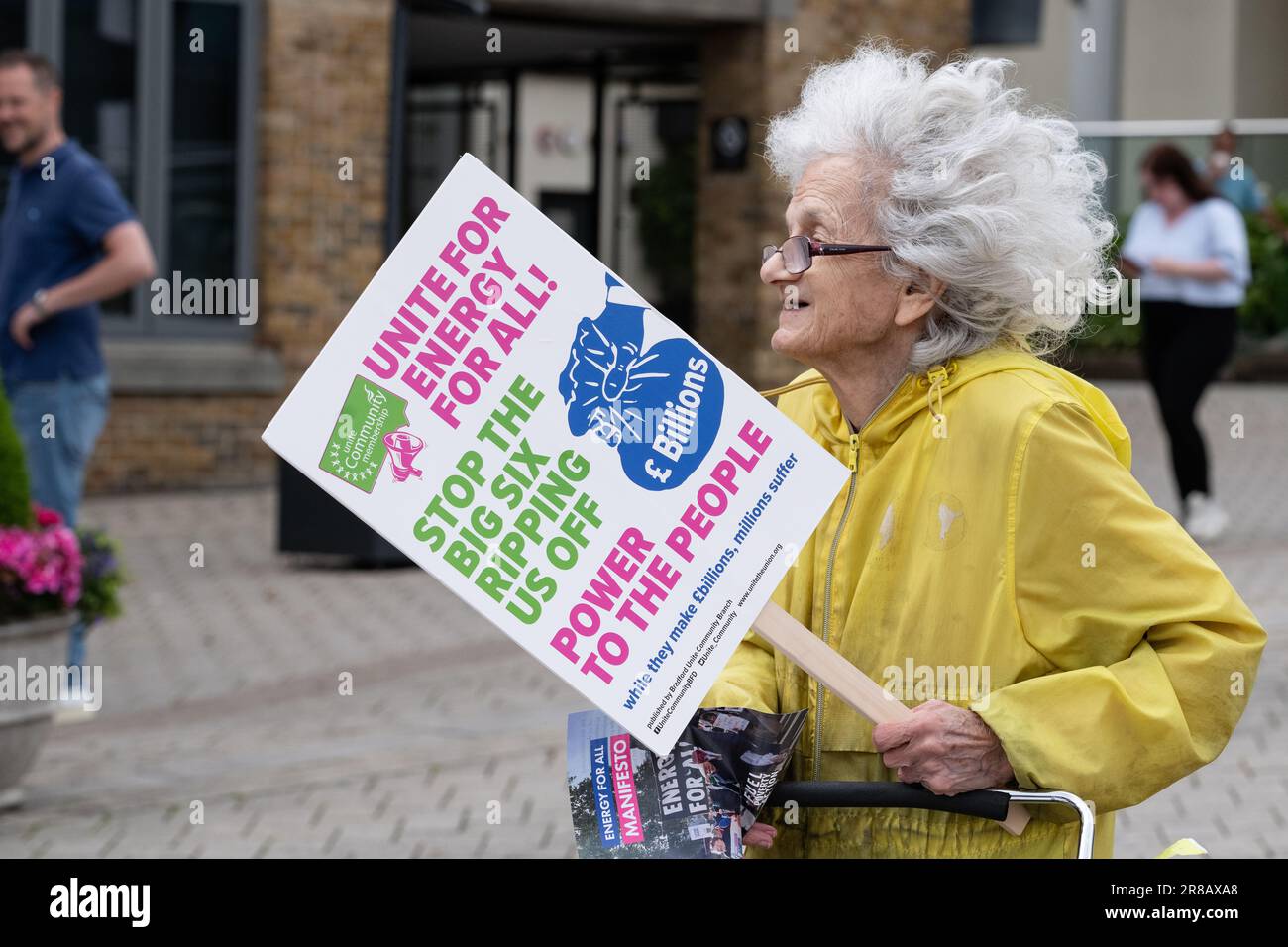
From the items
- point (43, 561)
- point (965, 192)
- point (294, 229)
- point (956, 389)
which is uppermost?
point (294, 229)

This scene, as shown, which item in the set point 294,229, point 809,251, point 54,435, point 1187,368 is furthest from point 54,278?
point 294,229

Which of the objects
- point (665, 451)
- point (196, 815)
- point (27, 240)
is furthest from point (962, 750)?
point (27, 240)

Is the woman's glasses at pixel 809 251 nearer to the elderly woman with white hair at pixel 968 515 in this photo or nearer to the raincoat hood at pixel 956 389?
the elderly woman with white hair at pixel 968 515

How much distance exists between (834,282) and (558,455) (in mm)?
478

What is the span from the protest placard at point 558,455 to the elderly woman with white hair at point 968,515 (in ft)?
0.78

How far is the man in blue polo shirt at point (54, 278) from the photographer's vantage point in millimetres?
6703

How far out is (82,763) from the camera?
20.7 ft

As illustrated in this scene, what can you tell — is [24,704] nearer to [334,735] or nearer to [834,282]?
[334,735]

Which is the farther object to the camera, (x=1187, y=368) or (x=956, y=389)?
(x=1187, y=368)

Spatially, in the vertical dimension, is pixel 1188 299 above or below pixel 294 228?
below

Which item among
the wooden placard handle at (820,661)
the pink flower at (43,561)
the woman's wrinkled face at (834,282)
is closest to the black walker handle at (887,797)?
the wooden placard handle at (820,661)

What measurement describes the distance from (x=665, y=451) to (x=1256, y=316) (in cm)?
1837

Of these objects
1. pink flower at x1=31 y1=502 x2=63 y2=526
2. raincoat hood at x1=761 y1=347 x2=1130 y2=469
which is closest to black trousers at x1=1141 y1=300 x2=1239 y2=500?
pink flower at x1=31 y1=502 x2=63 y2=526
